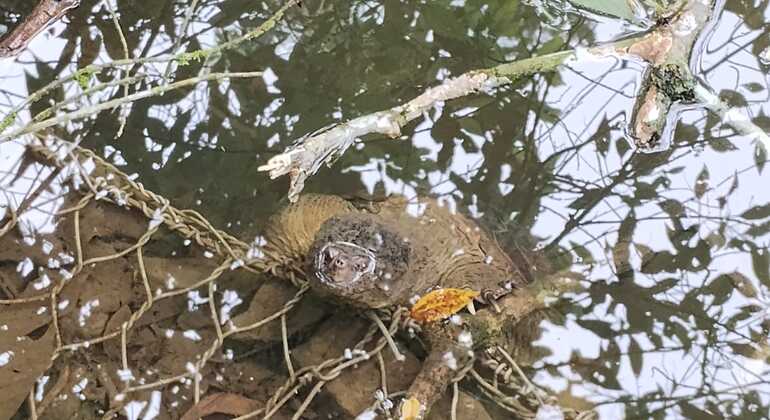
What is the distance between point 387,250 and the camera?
49.5 inches

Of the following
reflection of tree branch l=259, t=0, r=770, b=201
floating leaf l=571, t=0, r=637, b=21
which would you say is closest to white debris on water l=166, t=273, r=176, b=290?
reflection of tree branch l=259, t=0, r=770, b=201

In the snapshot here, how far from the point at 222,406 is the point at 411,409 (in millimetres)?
337

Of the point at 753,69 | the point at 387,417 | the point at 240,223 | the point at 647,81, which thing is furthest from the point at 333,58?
the point at 753,69

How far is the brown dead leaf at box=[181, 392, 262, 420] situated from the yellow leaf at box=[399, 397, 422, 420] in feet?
0.87

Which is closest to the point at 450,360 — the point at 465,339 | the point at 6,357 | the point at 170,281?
the point at 465,339

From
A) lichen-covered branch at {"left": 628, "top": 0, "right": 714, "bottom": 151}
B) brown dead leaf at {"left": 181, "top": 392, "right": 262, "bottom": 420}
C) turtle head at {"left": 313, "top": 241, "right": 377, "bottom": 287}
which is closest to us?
turtle head at {"left": 313, "top": 241, "right": 377, "bottom": 287}

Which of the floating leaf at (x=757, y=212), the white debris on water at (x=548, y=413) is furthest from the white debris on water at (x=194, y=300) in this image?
the floating leaf at (x=757, y=212)

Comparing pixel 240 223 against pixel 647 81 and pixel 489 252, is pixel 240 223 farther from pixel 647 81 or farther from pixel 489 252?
pixel 647 81

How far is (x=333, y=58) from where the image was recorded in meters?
1.59

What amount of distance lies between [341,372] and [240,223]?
369mm

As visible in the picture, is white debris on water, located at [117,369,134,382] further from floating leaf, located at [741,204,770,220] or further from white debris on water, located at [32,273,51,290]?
floating leaf, located at [741,204,770,220]

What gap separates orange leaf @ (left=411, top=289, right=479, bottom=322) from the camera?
1324mm

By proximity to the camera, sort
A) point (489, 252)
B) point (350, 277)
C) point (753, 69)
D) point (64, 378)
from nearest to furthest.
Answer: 1. point (350, 277)
2. point (64, 378)
3. point (489, 252)
4. point (753, 69)

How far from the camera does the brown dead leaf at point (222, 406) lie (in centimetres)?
130
